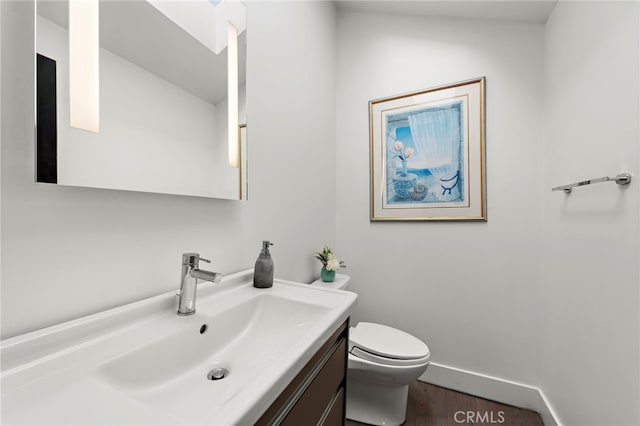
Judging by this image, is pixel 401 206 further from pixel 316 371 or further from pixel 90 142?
pixel 90 142

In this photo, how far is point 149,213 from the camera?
780 mm

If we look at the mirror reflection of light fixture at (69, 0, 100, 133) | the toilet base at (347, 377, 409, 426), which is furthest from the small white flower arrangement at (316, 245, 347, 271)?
the mirror reflection of light fixture at (69, 0, 100, 133)

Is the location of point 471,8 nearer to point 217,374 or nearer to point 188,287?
point 188,287

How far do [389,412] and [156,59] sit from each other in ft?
6.07

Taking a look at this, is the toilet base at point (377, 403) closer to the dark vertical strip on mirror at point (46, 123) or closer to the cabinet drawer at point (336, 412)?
the cabinet drawer at point (336, 412)

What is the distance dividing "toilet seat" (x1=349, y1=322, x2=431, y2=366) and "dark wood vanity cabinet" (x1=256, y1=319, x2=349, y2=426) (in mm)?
441

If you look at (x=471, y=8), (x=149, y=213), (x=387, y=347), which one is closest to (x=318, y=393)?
(x=149, y=213)

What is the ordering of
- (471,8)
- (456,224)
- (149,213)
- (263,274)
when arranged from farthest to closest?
1. (456,224)
2. (471,8)
3. (263,274)
4. (149,213)

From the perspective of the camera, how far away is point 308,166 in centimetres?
167

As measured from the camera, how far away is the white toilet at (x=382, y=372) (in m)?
A: 1.35

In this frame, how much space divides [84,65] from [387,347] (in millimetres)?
1585

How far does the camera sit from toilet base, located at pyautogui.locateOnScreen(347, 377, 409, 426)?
1450 mm

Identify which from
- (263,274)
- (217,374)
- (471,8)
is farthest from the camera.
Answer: (471,8)

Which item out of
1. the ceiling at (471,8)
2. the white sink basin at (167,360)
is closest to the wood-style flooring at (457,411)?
the white sink basin at (167,360)
